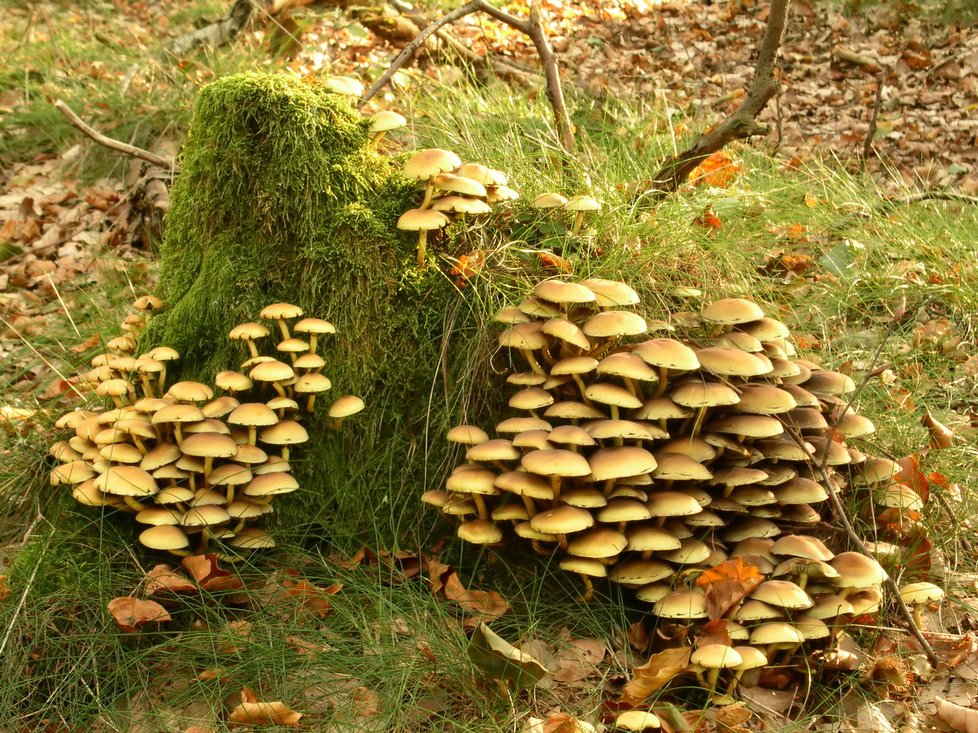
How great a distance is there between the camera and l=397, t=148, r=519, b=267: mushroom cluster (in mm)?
3416

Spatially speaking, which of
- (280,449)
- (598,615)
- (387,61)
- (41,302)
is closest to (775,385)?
(598,615)


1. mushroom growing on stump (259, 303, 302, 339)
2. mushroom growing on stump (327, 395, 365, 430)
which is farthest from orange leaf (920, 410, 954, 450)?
mushroom growing on stump (259, 303, 302, 339)

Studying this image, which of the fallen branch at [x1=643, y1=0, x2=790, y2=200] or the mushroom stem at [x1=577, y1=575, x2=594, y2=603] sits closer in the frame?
the mushroom stem at [x1=577, y1=575, x2=594, y2=603]

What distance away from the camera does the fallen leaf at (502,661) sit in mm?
2607

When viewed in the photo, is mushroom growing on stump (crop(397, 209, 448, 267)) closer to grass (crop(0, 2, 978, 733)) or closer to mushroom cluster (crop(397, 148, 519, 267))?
mushroom cluster (crop(397, 148, 519, 267))

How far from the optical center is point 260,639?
2898 millimetres

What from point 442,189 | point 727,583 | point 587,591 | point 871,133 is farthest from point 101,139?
point 871,133

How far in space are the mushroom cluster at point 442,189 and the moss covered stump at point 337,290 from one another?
192 millimetres

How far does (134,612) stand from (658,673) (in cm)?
177

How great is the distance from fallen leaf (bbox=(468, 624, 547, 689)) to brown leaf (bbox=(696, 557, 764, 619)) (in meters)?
0.60

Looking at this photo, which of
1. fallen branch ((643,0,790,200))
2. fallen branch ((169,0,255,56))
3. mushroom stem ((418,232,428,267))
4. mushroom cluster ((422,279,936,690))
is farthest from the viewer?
fallen branch ((169,0,255,56))

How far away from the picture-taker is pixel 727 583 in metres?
2.80

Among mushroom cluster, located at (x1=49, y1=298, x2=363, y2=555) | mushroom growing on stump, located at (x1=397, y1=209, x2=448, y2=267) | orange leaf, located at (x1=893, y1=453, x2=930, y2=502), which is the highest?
mushroom growing on stump, located at (x1=397, y1=209, x2=448, y2=267)

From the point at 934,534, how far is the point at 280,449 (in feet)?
8.63
